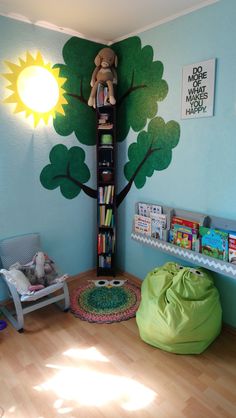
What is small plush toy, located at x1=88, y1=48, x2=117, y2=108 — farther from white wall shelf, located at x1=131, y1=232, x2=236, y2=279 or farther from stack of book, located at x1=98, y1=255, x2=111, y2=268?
stack of book, located at x1=98, y1=255, x2=111, y2=268

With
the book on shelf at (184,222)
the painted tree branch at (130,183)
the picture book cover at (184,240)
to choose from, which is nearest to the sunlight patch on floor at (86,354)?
the picture book cover at (184,240)

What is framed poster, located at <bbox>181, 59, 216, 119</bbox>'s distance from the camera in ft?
6.97

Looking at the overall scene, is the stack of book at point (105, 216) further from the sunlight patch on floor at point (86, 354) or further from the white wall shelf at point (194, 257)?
the sunlight patch on floor at point (86, 354)

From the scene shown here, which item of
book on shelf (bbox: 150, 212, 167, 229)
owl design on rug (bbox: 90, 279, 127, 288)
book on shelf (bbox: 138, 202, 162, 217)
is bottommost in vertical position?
owl design on rug (bbox: 90, 279, 127, 288)

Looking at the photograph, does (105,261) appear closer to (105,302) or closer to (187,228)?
(105,302)

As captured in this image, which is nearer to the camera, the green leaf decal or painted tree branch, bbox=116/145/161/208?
the green leaf decal

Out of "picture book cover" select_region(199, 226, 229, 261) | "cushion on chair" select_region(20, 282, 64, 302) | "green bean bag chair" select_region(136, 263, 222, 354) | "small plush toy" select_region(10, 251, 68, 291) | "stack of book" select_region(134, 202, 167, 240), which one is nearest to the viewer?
"green bean bag chair" select_region(136, 263, 222, 354)

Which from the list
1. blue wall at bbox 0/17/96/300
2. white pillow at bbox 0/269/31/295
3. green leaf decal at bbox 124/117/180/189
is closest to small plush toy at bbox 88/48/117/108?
blue wall at bbox 0/17/96/300

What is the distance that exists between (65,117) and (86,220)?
42.6 inches

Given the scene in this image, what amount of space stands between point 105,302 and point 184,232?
0.98 meters

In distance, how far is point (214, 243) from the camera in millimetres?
2139

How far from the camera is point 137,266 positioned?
3039 millimetres

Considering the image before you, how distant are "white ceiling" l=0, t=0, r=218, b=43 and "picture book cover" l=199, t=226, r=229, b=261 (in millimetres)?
1641

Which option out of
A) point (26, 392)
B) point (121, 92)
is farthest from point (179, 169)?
point (26, 392)
